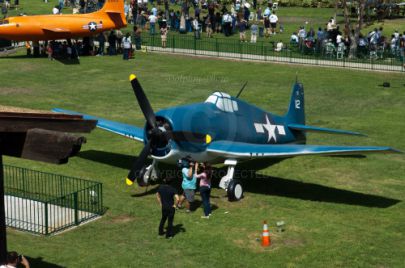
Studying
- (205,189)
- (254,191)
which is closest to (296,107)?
(254,191)

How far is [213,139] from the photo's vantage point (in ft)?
73.3

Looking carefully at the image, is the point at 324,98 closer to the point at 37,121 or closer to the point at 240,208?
the point at 240,208

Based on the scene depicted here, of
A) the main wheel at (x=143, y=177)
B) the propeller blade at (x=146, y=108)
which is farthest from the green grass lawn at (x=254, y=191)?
the propeller blade at (x=146, y=108)

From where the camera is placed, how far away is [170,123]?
21.3m

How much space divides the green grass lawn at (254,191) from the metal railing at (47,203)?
1.58 ft

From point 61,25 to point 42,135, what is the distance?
37371 mm

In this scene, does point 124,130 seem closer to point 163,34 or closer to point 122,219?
point 122,219

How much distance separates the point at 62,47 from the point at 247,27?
17589 mm

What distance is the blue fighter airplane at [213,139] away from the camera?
2131 cm

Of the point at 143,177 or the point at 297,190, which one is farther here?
the point at 297,190

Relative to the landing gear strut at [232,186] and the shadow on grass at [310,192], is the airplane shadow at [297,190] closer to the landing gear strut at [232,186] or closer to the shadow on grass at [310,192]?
the shadow on grass at [310,192]

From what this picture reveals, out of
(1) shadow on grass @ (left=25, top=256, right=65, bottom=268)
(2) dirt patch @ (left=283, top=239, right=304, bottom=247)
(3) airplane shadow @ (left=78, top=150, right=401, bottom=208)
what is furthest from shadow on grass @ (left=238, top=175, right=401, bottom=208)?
(1) shadow on grass @ (left=25, top=256, right=65, bottom=268)

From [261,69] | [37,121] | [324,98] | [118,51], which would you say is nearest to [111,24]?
[118,51]

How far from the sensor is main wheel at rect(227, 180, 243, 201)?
72.6 ft
